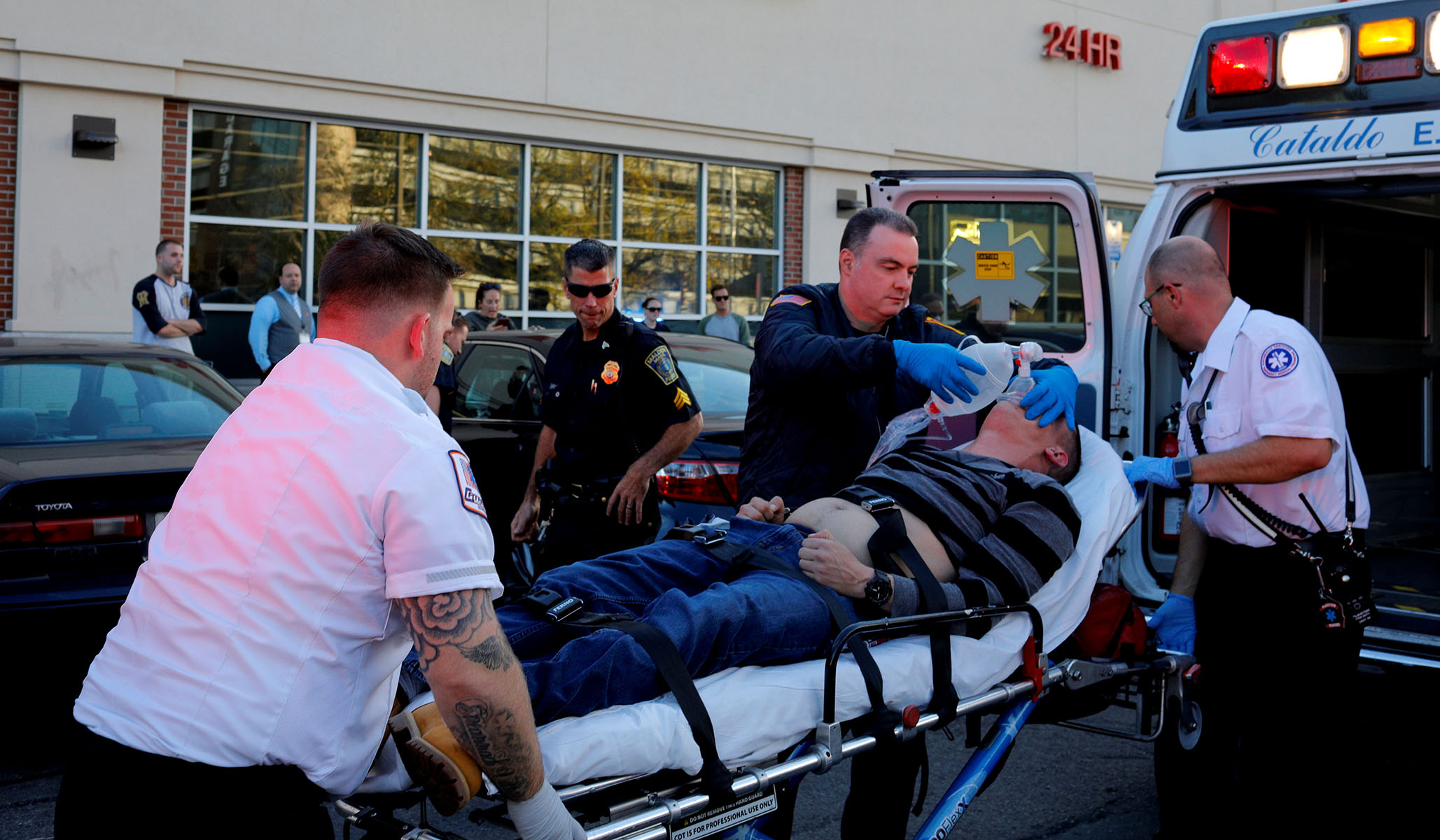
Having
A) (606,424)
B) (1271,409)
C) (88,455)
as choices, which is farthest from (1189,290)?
(88,455)

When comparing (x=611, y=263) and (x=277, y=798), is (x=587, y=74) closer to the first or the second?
(x=611, y=263)

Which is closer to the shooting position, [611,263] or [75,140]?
[611,263]

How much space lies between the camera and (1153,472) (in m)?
3.70

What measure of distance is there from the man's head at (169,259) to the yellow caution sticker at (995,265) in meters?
7.97

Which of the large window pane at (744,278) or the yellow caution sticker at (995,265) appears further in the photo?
the large window pane at (744,278)

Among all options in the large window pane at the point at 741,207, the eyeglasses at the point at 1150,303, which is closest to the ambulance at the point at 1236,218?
the eyeglasses at the point at 1150,303

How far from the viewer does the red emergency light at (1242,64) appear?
4047 millimetres

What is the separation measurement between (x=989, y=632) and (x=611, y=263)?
2.37m

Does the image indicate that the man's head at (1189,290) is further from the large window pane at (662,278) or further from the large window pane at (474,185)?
the large window pane at (662,278)

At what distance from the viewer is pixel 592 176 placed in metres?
14.0

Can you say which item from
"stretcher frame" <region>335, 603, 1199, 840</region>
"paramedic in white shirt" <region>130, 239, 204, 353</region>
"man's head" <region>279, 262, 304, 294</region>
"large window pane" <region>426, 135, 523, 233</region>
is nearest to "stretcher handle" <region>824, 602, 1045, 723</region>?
"stretcher frame" <region>335, 603, 1199, 840</region>

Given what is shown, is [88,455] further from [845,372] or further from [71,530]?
[845,372]

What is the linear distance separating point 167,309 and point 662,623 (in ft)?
29.3

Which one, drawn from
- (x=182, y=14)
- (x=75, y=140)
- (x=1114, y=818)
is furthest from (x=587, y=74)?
(x=1114, y=818)
